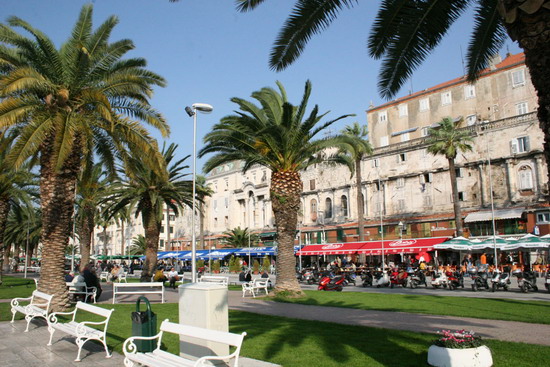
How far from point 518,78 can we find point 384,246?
23.9m

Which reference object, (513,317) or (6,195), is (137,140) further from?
(6,195)

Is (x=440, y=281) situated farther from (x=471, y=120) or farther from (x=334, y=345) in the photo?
(x=471, y=120)

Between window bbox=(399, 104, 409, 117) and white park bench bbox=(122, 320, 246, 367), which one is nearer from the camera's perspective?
white park bench bbox=(122, 320, 246, 367)

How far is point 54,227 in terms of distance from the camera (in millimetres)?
14820

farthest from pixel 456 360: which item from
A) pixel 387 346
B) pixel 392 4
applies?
pixel 392 4

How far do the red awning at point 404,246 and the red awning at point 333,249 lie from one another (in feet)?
3.53

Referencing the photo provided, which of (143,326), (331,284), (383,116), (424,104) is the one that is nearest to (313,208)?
(383,116)

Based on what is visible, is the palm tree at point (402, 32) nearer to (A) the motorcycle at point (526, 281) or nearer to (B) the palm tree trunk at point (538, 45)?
(B) the palm tree trunk at point (538, 45)

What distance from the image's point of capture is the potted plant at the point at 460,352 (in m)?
6.29

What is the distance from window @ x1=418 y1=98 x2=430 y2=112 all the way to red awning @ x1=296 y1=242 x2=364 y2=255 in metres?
21.8

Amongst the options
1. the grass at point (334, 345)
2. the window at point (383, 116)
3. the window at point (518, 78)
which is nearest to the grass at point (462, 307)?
the grass at point (334, 345)

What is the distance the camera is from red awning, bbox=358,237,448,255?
38.2 meters

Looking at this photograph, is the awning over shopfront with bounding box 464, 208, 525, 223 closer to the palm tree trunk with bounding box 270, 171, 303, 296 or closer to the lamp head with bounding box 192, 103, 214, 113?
the palm tree trunk with bounding box 270, 171, 303, 296

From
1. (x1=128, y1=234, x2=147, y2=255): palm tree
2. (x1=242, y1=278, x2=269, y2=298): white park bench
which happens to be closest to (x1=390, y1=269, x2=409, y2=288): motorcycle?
(x1=242, y1=278, x2=269, y2=298): white park bench
